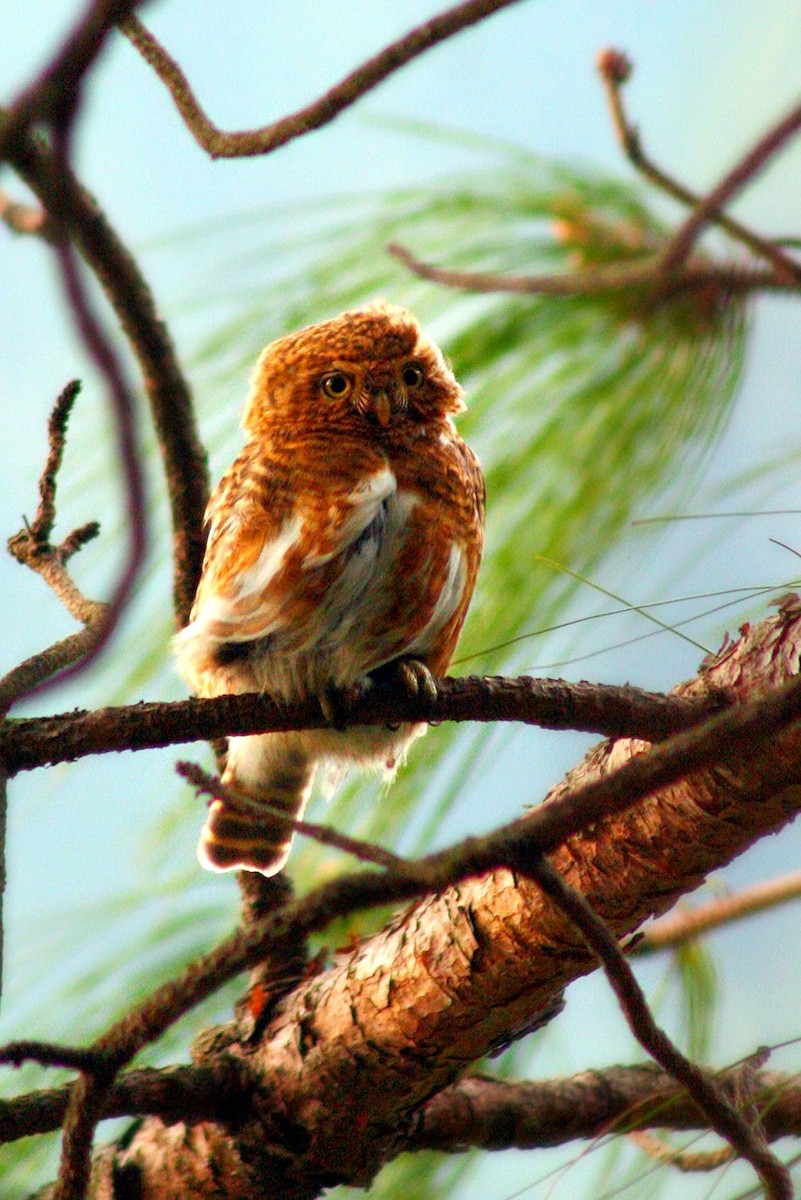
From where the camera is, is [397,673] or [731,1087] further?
[397,673]

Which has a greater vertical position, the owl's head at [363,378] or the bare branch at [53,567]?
the owl's head at [363,378]

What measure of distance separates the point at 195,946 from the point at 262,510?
78cm

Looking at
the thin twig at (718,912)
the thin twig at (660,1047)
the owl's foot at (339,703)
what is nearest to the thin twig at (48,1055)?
the thin twig at (660,1047)

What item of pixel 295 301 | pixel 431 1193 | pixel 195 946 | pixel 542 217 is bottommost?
pixel 431 1193

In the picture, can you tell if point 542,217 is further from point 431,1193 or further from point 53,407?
point 431,1193

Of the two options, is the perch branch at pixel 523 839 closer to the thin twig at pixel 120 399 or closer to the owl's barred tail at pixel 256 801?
the thin twig at pixel 120 399

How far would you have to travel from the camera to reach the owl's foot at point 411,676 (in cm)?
141

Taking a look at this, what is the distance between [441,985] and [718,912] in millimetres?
700

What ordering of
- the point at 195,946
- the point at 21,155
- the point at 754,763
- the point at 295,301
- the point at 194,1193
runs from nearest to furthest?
the point at 21,155 → the point at 754,763 → the point at 194,1193 → the point at 295,301 → the point at 195,946

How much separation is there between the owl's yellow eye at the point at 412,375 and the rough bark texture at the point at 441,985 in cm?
70

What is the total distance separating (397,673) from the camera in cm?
182

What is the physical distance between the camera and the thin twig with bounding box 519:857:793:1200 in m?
1.08

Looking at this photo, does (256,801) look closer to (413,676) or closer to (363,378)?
(413,676)

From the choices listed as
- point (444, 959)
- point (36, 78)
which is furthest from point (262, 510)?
point (36, 78)
